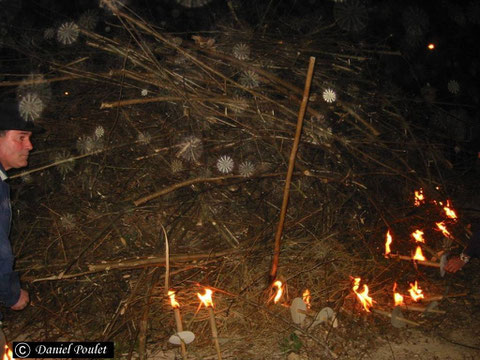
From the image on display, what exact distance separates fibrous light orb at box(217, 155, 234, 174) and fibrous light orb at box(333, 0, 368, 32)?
147 inches

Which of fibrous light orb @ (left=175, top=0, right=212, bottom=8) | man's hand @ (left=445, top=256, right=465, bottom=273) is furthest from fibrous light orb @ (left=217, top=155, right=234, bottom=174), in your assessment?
fibrous light orb @ (left=175, top=0, right=212, bottom=8)

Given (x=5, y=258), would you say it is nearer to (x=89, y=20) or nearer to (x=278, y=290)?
(x=278, y=290)

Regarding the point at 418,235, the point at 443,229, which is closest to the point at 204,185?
the point at 418,235

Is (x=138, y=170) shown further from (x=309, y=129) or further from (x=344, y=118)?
(x=344, y=118)

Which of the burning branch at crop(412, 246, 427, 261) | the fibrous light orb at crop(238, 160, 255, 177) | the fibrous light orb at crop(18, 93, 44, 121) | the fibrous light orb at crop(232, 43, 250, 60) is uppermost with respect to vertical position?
the fibrous light orb at crop(232, 43, 250, 60)

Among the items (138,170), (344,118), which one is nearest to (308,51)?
(344,118)

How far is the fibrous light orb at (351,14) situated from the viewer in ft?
23.4

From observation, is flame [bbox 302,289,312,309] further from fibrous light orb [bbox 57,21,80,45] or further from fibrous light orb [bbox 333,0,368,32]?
fibrous light orb [bbox 57,21,80,45]

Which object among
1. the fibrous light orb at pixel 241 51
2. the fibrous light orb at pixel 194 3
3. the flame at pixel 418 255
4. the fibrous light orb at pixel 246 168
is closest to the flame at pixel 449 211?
the flame at pixel 418 255

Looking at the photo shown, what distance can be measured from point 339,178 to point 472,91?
5368 mm

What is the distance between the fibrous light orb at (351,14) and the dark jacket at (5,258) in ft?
20.8

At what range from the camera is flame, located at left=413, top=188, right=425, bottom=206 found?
560cm
